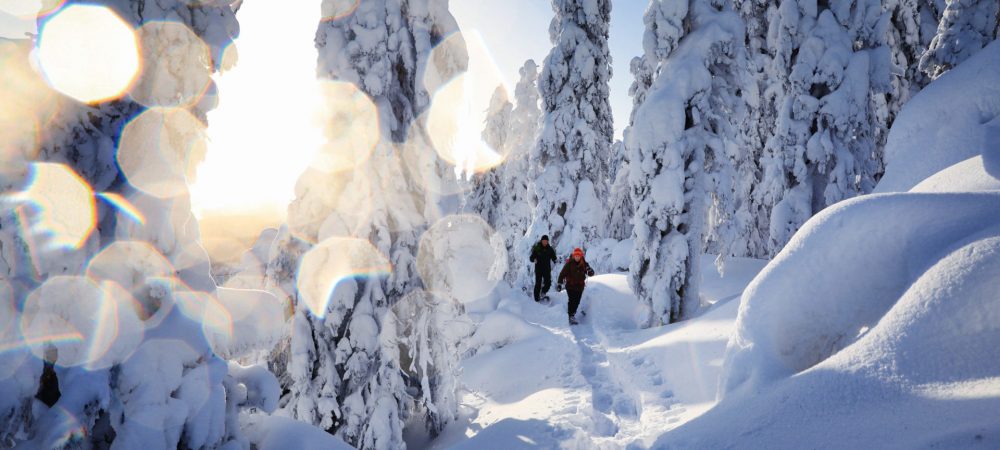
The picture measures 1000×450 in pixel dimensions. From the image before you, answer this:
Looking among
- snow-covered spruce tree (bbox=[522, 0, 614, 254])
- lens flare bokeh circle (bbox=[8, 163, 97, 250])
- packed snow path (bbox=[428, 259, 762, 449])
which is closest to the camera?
lens flare bokeh circle (bbox=[8, 163, 97, 250])

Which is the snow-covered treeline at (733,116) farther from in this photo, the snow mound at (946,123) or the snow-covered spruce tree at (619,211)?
the snow-covered spruce tree at (619,211)

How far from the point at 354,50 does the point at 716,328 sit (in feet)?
23.9

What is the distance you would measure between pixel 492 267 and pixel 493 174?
34.0ft

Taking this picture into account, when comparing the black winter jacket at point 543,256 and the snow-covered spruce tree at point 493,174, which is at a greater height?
the snow-covered spruce tree at point 493,174

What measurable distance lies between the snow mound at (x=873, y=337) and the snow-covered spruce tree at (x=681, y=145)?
256 inches

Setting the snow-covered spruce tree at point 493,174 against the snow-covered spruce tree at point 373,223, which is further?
the snow-covered spruce tree at point 493,174

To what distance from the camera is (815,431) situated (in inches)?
101

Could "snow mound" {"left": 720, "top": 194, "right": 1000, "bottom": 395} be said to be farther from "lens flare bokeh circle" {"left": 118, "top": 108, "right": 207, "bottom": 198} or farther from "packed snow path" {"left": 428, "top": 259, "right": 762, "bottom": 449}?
"lens flare bokeh circle" {"left": 118, "top": 108, "right": 207, "bottom": 198}

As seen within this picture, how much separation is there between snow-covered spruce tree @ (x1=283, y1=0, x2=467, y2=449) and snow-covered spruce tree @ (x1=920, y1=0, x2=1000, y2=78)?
11185 mm

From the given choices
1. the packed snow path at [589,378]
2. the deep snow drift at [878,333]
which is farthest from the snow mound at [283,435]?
the deep snow drift at [878,333]

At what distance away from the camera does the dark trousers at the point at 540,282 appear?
550 inches

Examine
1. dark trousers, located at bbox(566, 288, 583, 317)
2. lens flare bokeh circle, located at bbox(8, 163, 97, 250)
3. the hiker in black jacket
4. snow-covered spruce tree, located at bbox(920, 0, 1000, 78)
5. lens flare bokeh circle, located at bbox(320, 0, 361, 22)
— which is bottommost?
dark trousers, located at bbox(566, 288, 583, 317)

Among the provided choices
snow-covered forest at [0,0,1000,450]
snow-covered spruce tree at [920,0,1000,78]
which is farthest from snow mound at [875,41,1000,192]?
snow-covered spruce tree at [920,0,1000,78]

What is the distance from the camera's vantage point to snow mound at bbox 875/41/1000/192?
5.65 m
